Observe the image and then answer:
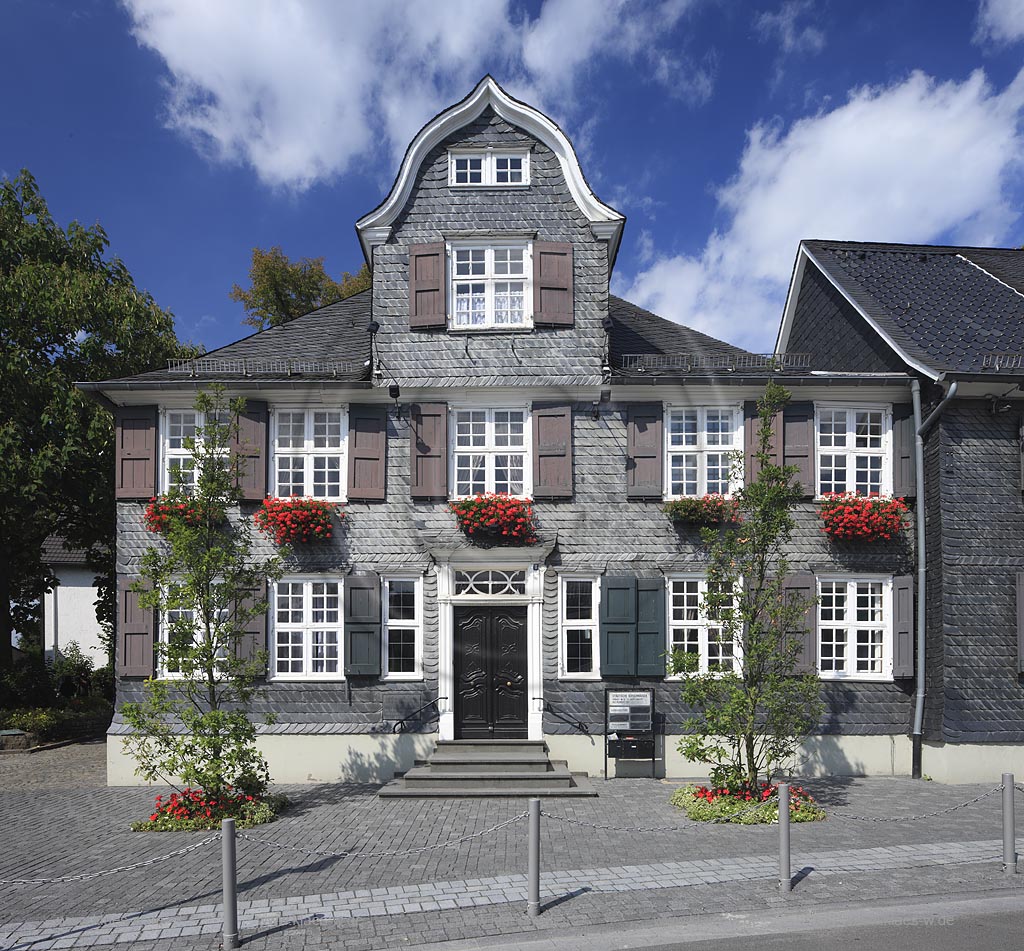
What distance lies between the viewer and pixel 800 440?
13781 millimetres

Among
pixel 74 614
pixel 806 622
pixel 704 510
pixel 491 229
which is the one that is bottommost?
pixel 74 614

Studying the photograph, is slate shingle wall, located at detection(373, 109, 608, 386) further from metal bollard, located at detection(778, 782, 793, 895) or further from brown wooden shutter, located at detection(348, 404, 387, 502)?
metal bollard, located at detection(778, 782, 793, 895)

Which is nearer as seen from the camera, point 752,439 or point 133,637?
point 133,637

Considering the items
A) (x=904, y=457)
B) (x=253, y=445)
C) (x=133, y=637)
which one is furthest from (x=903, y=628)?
(x=133, y=637)

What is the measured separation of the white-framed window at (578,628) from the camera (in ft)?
44.2

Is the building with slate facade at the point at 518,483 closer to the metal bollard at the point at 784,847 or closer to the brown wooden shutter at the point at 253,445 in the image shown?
the brown wooden shutter at the point at 253,445

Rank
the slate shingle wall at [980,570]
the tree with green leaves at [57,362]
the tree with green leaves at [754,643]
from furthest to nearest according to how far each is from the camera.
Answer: the tree with green leaves at [57,362]
the slate shingle wall at [980,570]
the tree with green leaves at [754,643]

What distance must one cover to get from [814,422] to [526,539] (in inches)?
197

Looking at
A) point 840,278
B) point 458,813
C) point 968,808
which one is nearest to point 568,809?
point 458,813

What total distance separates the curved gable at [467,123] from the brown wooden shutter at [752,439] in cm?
357

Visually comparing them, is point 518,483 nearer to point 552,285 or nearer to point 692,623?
point 552,285

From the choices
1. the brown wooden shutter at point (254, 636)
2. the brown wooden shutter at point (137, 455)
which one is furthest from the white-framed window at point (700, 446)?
the brown wooden shutter at point (137, 455)

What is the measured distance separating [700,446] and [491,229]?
4.84 m

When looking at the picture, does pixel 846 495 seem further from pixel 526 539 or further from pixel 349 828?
pixel 349 828
